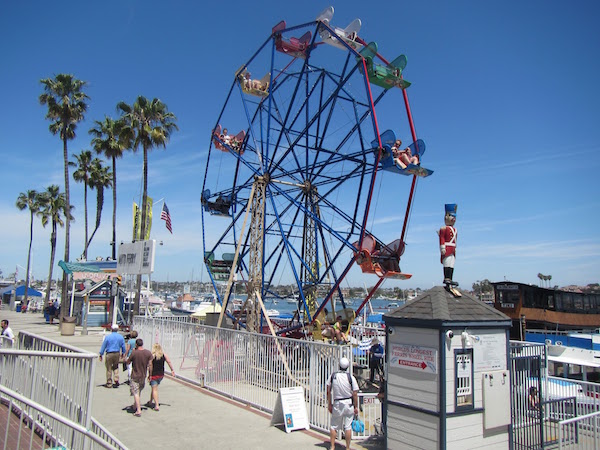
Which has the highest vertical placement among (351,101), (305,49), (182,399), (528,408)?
(305,49)

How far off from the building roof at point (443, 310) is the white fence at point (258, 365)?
5.25 feet

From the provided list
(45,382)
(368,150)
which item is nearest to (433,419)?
(45,382)

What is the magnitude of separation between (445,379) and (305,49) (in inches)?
609

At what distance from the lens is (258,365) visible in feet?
36.9

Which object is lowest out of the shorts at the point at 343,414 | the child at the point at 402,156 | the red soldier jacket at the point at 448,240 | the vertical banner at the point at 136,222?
the shorts at the point at 343,414

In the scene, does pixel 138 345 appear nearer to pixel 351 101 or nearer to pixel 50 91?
pixel 351 101

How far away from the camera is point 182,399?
455 inches

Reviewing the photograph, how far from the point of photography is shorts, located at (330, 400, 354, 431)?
7.69 metres

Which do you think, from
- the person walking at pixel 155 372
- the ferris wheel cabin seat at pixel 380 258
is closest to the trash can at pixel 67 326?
the ferris wheel cabin seat at pixel 380 258

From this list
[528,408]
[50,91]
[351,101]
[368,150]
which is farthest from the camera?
[50,91]

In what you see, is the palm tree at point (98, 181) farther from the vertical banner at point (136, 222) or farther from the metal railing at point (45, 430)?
the metal railing at point (45, 430)

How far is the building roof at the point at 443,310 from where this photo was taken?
7.25 meters

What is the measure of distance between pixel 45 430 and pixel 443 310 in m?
5.60

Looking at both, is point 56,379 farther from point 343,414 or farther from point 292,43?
point 292,43
